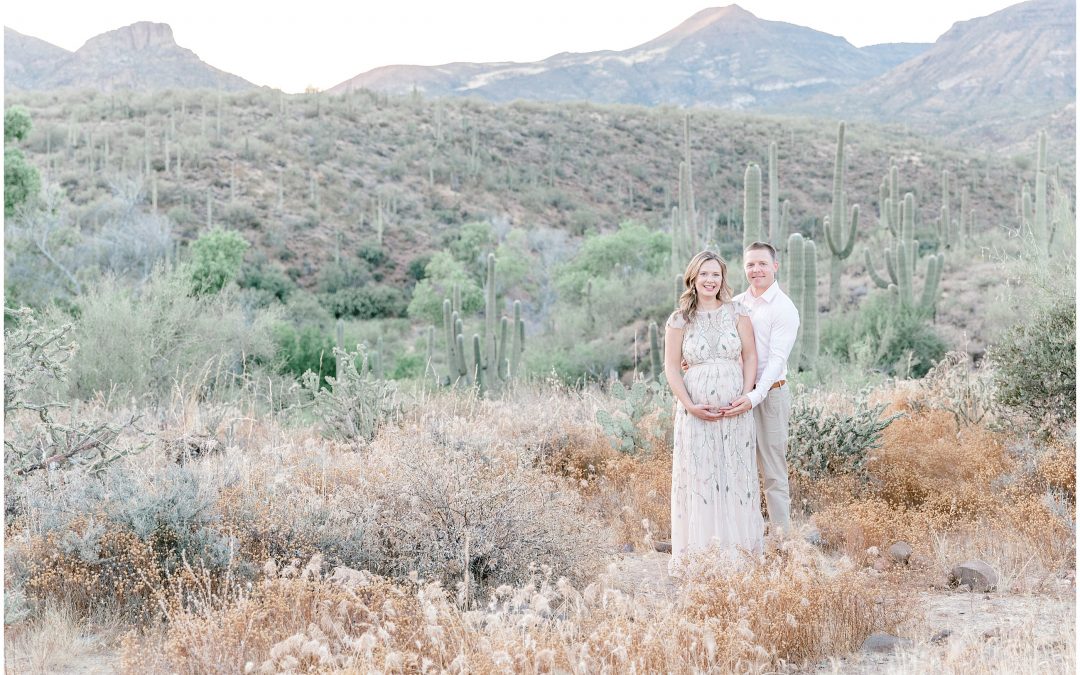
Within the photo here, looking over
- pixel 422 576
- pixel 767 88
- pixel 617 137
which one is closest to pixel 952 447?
pixel 422 576

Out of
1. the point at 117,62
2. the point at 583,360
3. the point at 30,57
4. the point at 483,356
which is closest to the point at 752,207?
the point at 483,356

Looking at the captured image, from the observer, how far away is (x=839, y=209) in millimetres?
17875

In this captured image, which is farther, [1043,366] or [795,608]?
[1043,366]

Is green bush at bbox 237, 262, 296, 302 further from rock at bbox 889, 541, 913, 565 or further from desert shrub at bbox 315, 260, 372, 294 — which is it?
rock at bbox 889, 541, 913, 565

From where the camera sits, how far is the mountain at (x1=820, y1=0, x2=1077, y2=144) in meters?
71.0

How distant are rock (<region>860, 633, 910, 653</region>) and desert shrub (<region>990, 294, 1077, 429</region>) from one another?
3.84m

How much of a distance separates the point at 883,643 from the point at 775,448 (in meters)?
1.58

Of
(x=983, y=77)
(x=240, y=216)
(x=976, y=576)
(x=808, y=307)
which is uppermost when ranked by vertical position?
(x=983, y=77)

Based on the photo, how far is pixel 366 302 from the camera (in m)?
28.3

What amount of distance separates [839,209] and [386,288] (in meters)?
15.6

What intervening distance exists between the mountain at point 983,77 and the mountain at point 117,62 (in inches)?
2380

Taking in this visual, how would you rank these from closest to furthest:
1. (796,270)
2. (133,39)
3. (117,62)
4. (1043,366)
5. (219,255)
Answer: (1043,366) < (796,270) < (219,255) < (117,62) < (133,39)

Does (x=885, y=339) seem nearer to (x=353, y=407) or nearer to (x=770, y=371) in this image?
(x=353, y=407)

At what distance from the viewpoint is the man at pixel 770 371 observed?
514 centimetres
